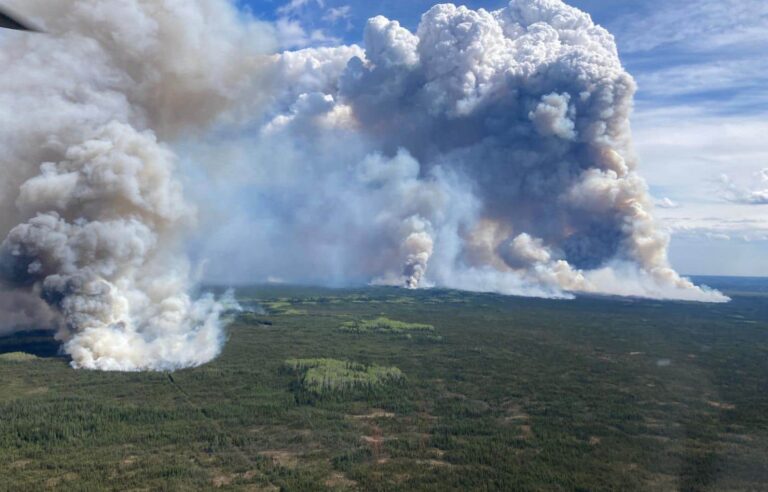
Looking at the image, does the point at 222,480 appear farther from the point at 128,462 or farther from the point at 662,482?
the point at 662,482

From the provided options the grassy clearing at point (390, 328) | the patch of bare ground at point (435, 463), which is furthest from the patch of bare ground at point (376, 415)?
the grassy clearing at point (390, 328)

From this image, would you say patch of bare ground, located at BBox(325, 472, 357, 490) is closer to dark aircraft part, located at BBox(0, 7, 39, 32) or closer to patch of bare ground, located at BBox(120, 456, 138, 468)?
patch of bare ground, located at BBox(120, 456, 138, 468)

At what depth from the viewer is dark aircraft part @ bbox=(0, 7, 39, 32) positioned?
7.36 meters

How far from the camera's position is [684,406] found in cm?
5156

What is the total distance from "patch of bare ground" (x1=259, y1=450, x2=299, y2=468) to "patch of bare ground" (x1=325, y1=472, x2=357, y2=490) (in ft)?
10.2

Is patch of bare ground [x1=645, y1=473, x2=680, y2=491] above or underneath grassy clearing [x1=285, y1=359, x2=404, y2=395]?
underneath

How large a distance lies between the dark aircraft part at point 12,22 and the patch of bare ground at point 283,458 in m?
32.7

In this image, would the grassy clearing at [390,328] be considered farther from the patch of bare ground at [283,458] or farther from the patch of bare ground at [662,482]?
the patch of bare ground at [662,482]

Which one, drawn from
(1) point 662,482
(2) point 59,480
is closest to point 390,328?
(1) point 662,482

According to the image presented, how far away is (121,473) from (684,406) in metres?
46.6

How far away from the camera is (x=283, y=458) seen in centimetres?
3750

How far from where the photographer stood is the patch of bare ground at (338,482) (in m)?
32.9

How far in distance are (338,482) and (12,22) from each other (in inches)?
1227

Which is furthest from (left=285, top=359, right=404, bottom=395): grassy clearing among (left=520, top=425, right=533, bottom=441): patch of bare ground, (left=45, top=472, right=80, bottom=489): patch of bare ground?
(left=45, top=472, right=80, bottom=489): patch of bare ground
